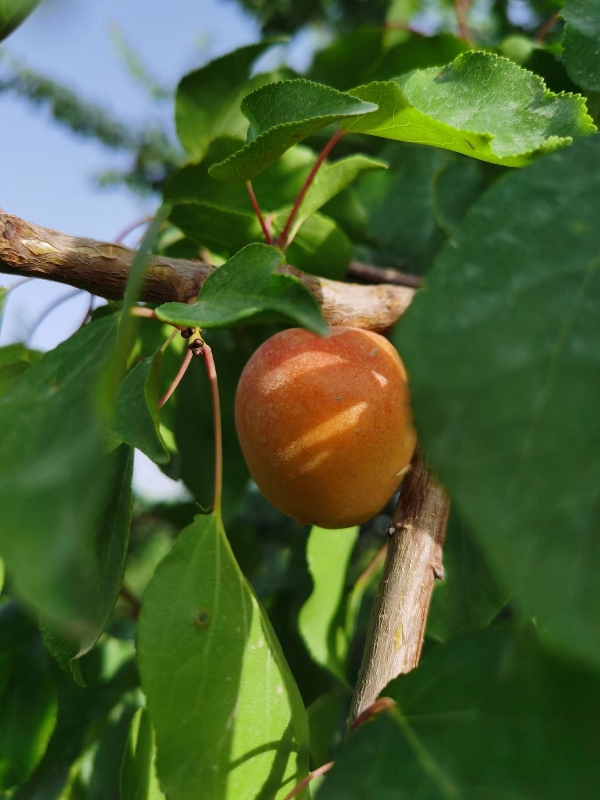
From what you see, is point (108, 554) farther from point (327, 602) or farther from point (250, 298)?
point (327, 602)

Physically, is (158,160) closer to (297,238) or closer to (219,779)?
(297,238)

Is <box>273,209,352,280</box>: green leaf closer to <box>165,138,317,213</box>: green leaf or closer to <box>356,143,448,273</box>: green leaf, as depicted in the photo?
<box>165,138,317,213</box>: green leaf

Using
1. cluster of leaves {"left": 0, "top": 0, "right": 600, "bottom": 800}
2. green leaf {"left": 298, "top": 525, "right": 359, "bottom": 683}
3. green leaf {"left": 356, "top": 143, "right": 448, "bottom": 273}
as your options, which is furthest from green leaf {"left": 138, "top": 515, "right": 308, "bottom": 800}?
green leaf {"left": 356, "top": 143, "right": 448, "bottom": 273}

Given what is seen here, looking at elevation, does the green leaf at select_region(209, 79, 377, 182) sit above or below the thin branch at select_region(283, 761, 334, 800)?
above

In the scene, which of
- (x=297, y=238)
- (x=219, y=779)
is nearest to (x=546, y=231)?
(x=219, y=779)

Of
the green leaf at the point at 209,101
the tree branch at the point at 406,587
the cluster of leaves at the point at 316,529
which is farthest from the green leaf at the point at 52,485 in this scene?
the green leaf at the point at 209,101

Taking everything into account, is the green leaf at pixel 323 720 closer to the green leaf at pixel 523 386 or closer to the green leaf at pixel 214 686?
the green leaf at pixel 214 686
